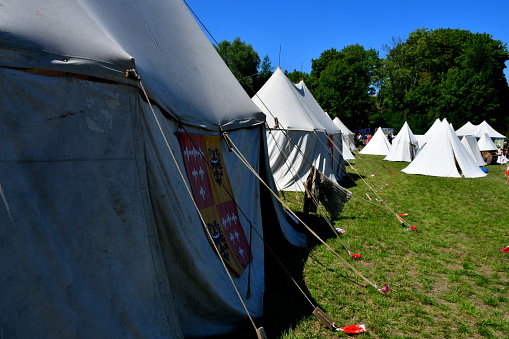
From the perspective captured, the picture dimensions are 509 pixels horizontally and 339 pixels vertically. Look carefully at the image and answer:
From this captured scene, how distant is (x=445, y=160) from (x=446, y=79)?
3159cm

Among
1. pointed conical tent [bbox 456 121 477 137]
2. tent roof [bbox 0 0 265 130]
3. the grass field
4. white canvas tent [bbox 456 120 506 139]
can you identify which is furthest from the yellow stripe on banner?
pointed conical tent [bbox 456 121 477 137]

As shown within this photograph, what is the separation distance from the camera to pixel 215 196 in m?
3.97

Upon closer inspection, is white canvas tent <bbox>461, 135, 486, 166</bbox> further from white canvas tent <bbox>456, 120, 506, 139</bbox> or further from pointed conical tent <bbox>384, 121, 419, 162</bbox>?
white canvas tent <bbox>456, 120, 506, 139</bbox>

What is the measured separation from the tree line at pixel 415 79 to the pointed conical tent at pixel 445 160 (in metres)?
20.3

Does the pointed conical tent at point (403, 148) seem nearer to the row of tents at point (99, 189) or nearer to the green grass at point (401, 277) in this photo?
the green grass at point (401, 277)

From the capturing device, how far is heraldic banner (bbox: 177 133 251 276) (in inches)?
139

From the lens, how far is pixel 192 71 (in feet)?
14.5

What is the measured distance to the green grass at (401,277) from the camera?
12.0ft

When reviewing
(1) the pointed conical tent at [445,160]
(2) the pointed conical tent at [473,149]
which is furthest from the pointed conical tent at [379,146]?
(1) the pointed conical tent at [445,160]

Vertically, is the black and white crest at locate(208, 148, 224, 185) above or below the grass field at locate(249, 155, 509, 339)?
above

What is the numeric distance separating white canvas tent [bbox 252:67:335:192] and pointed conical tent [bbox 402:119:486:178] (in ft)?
22.5

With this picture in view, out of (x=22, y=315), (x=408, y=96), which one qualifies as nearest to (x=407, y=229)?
(x=22, y=315)

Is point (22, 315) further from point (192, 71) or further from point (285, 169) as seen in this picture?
point (285, 169)

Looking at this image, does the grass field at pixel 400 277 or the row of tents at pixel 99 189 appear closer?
the row of tents at pixel 99 189
